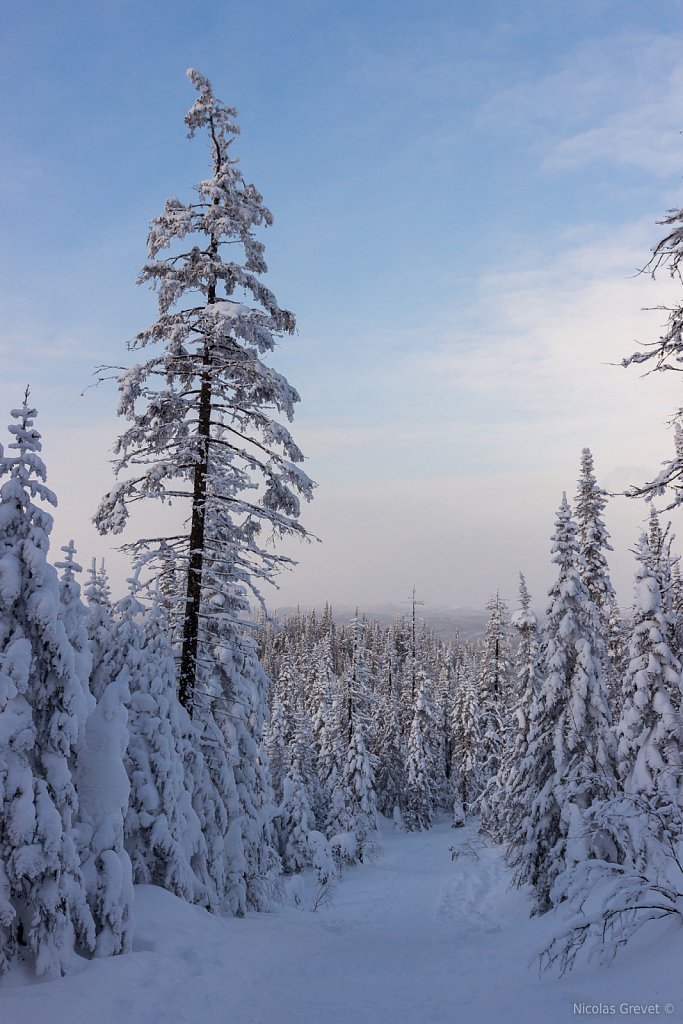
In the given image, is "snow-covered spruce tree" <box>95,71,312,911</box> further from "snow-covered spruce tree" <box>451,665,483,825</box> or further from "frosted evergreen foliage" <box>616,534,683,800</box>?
"snow-covered spruce tree" <box>451,665,483,825</box>

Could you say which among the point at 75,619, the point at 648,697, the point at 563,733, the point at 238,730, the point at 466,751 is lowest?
the point at 466,751

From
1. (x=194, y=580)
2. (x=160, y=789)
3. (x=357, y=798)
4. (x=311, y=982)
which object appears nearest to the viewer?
(x=311, y=982)

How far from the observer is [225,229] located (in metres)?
13.3

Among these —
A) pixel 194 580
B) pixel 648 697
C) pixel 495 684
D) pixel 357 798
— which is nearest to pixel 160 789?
pixel 194 580

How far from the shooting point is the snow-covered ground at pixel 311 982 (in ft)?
20.9

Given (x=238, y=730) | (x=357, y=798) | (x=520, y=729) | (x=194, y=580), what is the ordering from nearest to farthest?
1. (x=194, y=580)
2. (x=238, y=730)
3. (x=520, y=729)
4. (x=357, y=798)

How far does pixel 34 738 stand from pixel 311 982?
16.2ft

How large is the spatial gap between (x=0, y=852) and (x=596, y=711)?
54.5 ft

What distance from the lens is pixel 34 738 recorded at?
7.67 m

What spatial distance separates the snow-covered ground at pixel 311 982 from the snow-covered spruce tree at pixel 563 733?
566cm

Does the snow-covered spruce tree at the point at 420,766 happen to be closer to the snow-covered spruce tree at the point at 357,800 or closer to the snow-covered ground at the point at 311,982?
the snow-covered spruce tree at the point at 357,800

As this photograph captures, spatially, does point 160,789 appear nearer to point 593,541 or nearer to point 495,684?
point 593,541

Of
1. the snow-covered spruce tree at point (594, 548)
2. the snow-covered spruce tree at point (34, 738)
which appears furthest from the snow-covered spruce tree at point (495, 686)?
the snow-covered spruce tree at point (34, 738)

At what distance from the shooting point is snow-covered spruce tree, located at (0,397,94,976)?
7.19 m
